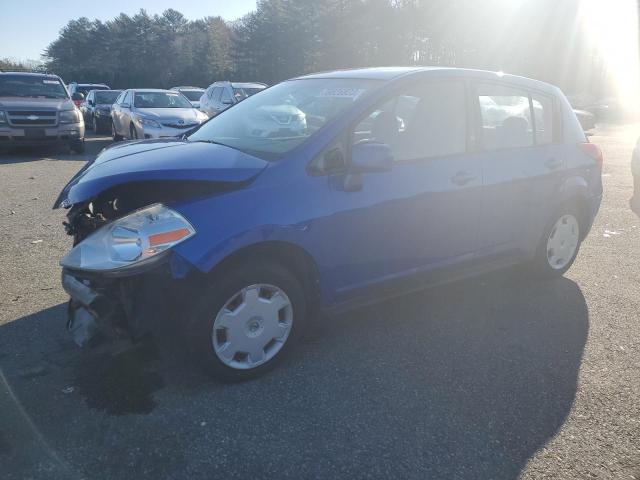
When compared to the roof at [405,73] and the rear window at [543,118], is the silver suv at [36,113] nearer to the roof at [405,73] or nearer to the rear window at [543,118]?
the roof at [405,73]

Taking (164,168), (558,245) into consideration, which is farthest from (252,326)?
(558,245)

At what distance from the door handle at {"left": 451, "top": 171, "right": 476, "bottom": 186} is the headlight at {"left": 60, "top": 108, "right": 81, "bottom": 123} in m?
11.2

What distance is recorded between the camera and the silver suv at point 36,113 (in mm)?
11797

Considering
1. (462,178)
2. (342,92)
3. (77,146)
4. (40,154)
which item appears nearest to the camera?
(342,92)

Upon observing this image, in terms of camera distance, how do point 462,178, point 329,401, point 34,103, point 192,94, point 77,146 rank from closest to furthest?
point 329,401 < point 462,178 < point 34,103 < point 77,146 < point 192,94

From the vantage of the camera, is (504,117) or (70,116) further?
(70,116)

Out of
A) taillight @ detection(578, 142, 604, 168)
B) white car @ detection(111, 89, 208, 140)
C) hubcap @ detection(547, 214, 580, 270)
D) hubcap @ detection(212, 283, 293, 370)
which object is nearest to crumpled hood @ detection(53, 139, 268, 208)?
hubcap @ detection(212, 283, 293, 370)

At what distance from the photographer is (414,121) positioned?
385 cm

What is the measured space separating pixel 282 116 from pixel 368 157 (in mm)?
908

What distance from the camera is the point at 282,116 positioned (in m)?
3.79

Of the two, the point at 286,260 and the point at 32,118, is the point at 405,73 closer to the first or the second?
the point at 286,260

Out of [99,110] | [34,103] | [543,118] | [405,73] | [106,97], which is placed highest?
[405,73]

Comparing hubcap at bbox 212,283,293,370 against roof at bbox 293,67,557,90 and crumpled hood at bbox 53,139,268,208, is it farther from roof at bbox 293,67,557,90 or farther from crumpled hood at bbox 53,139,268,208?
roof at bbox 293,67,557,90

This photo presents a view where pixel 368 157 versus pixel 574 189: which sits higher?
pixel 368 157
